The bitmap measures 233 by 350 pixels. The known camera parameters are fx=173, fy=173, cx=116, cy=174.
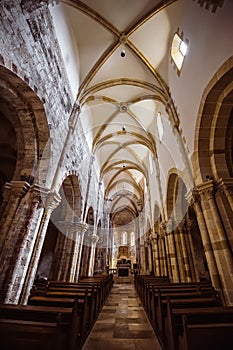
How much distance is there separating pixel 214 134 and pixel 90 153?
8.34 meters

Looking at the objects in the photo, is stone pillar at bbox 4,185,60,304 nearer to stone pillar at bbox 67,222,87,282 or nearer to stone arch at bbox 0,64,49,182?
stone arch at bbox 0,64,49,182

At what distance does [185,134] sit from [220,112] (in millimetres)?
1612

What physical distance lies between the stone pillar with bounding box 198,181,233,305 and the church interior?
0.10 ft

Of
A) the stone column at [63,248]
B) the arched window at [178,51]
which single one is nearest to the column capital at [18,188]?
the stone column at [63,248]

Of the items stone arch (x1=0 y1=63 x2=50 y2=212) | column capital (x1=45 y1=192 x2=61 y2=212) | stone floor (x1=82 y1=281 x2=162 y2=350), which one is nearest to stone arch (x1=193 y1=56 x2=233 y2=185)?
stone floor (x1=82 y1=281 x2=162 y2=350)

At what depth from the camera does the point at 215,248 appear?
4.83 meters

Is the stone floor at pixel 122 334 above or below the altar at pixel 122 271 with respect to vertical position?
below

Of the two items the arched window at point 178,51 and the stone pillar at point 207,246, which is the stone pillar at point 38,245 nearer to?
the stone pillar at point 207,246

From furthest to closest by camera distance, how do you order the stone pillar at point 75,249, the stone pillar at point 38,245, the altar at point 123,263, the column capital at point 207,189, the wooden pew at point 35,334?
1. the altar at point 123,263
2. the stone pillar at point 75,249
3. the column capital at point 207,189
4. the stone pillar at point 38,245
5. the wooden pew at point 35,334

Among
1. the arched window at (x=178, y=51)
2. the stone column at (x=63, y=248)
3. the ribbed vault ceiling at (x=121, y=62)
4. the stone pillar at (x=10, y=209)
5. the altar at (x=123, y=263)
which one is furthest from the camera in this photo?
the altar at (x=123, y=263)

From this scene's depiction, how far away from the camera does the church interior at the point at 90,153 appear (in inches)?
126

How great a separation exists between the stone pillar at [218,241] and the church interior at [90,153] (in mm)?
29

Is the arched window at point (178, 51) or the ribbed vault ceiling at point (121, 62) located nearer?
the arched window at point (178, 51)

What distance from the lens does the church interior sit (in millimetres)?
3200
